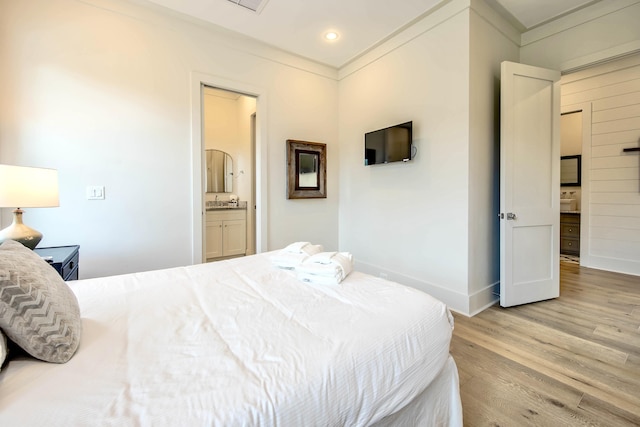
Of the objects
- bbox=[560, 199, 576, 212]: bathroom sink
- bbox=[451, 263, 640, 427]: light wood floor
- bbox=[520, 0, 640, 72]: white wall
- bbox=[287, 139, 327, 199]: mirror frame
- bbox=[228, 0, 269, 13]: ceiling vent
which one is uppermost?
bbox=[228, 0, 269, 13]: ceiling vent

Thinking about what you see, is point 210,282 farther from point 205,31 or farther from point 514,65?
point 514,65

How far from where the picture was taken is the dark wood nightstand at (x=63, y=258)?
1.70 m

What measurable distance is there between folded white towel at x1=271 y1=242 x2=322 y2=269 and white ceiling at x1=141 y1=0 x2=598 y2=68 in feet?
A: 7.35

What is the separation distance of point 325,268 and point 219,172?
12.5 feet

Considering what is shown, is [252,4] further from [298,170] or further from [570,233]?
[570,233]

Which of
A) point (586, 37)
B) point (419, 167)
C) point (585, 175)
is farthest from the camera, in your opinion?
point (585, 175)

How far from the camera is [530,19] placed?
2777 millimetres

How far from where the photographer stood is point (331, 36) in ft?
9.90

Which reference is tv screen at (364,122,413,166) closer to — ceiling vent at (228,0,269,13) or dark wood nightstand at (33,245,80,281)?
ceiling vent at (228,0,269,13)

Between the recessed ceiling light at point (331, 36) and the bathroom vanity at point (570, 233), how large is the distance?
4817 millimetres

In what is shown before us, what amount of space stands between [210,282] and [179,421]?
96 centimetres

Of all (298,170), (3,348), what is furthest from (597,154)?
(3,348)

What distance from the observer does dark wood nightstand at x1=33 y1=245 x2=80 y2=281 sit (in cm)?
170

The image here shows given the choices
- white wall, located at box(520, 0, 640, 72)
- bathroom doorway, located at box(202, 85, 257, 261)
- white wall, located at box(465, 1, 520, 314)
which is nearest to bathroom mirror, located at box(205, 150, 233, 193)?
bathroom doorway, located at box(202, 85, 257, 261)
